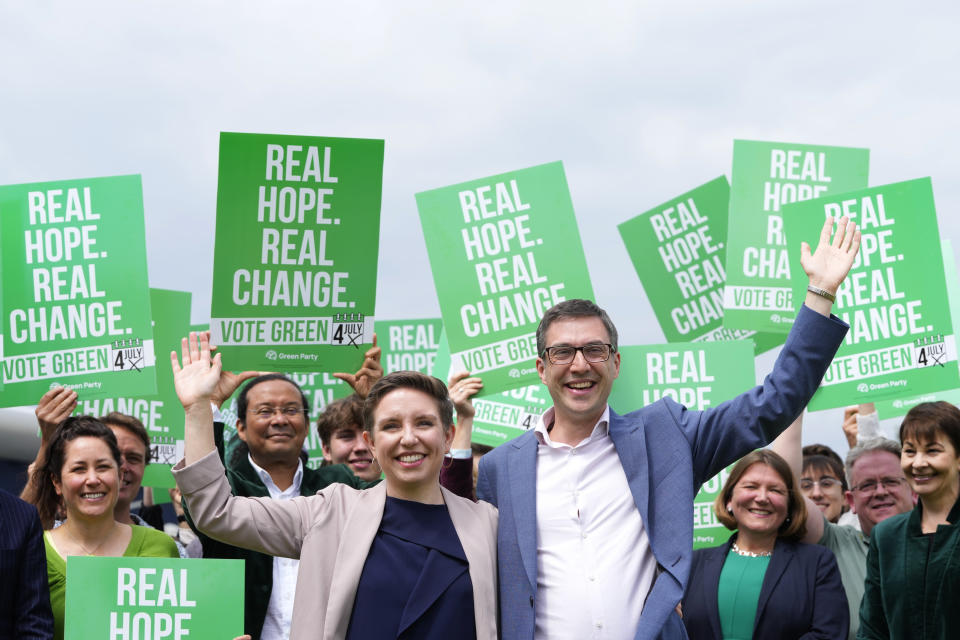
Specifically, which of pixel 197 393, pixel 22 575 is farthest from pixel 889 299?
pixel 22 575

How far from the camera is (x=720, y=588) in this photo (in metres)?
5.47

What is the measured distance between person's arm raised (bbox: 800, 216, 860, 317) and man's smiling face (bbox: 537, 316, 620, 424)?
764mm

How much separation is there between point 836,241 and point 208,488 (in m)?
2.46

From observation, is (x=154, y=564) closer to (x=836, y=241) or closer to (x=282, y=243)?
(x=282, y=243)

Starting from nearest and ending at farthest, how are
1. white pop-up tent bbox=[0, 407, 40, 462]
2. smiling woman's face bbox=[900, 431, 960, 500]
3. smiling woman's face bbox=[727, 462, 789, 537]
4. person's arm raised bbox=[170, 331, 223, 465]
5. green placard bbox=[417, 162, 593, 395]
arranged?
person's arm raised bbox=[170, 331, 223, 465], smiling woman's face bbox=[900, 431, 960, 500], smiling woman's face bbox=[727, 462, 789, 537], green placard bbox=[417, 162, 593, 395], white pop-up tent bbox=[0, 407, 40, 462]

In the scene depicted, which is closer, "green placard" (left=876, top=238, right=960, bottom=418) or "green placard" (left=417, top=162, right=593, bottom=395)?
"green placard" (left=417, top=162, right=593, bottom=395)

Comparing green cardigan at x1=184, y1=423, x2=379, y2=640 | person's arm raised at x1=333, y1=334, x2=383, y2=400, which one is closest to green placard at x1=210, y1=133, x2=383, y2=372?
person's arm raised at x1=333, y1=334, x2=383, y2=400

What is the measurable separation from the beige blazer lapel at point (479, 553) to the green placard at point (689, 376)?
8.07ft

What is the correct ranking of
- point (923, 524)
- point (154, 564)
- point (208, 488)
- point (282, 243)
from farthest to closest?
1. point (282, 243)
2. point (923, 524)
3. point (154, 564)
4. point (208, 488)

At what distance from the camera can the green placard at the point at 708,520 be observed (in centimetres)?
631

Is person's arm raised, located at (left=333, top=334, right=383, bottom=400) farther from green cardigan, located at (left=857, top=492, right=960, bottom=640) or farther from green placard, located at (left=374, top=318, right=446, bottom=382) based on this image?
green placard, located at (left=374, top=318, right=446, bottom=382)

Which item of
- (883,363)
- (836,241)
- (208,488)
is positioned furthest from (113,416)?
(883,363)

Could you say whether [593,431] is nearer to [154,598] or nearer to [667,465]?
[667,465]

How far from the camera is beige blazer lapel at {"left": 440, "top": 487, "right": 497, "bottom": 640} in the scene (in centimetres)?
374
